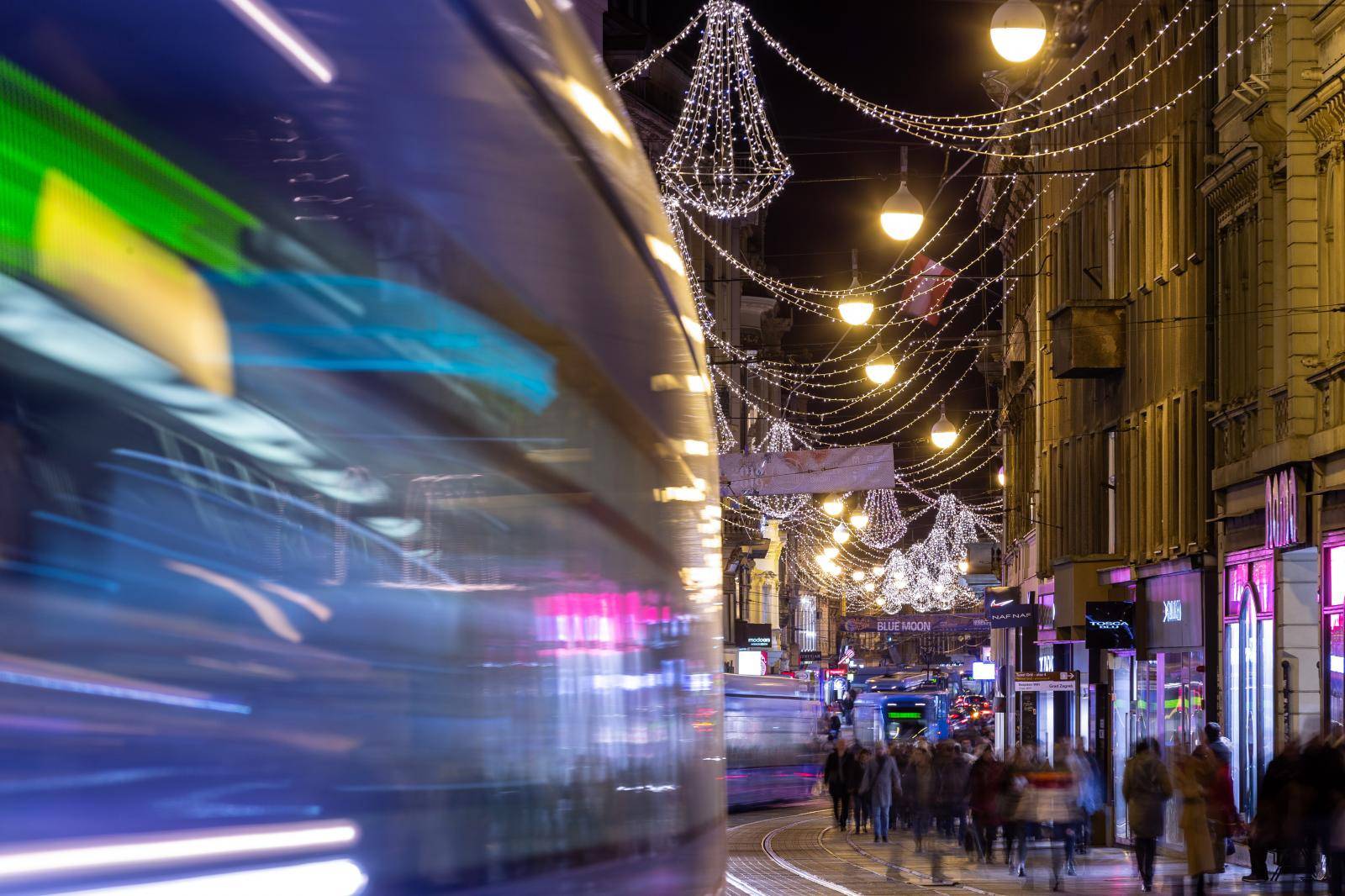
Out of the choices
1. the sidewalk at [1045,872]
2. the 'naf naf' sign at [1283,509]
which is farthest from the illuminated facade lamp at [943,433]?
the 'naf naf' sign at [1283,509]

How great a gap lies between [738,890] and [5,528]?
72.0 ft

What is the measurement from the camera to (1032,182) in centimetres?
4622

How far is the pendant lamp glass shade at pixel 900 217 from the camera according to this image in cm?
2205

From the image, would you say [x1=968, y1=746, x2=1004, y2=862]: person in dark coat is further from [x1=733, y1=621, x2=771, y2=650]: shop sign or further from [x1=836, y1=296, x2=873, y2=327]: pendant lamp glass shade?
[x1=733, y1=621, x2=771, y2=650]: shop sign

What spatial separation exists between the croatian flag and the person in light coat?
8.12 m

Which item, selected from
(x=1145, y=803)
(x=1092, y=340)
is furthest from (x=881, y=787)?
(x=1145, y=803)

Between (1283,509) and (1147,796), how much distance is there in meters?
5.35

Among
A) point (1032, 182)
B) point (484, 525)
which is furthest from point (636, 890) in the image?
point (1032, 182)

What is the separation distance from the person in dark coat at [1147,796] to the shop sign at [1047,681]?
425 inches

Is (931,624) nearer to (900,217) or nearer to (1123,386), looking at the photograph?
(1123,386)

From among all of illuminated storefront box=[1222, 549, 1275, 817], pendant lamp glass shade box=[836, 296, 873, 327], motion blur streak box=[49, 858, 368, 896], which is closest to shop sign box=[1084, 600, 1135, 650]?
illuminated storefront box=[1222, 549, 1275, 817]

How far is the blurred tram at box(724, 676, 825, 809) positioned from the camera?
47.2m

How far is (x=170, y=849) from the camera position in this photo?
108 inches

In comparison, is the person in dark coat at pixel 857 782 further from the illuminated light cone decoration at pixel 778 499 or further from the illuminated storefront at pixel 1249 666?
the illuminated light cone decoration at pixel 778 499
